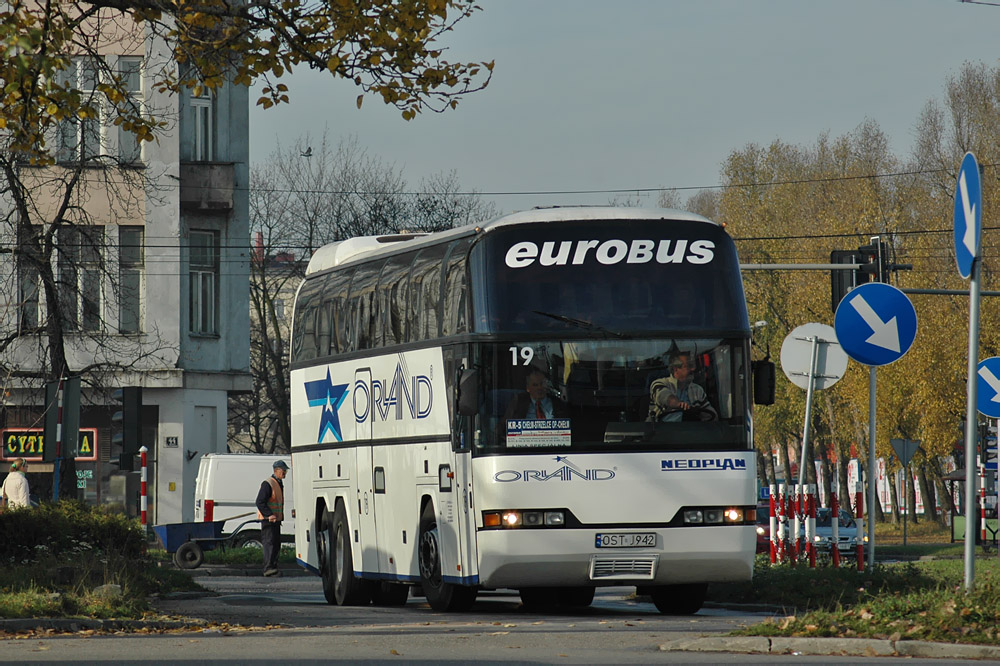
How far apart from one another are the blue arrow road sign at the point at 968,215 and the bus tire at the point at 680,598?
5.60m

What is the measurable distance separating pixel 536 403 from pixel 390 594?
4903 mm

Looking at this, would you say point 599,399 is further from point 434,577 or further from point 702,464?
point 434,577

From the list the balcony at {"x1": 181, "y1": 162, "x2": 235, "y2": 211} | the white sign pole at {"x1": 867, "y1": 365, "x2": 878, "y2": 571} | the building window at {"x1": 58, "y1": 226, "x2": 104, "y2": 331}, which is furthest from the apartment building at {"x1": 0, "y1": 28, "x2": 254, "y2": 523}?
the white sign pole at {"x1": 867, "y1": 365, "x2": 878, "y2": 571}

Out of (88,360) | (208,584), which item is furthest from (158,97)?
(208,584)

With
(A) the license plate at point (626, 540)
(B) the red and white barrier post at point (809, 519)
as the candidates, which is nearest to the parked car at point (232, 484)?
(B) the red and white barrier post at point (809, 519)

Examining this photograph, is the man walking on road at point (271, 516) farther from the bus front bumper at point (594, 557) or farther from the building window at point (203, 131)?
the building window at point (203, 131)

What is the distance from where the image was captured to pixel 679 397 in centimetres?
1516

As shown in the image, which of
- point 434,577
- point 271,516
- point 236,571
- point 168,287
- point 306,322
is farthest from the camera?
point 168,287

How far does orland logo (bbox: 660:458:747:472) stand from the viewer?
1507 cm

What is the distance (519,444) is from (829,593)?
4.02 metres

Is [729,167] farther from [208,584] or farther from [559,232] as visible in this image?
[559,232]

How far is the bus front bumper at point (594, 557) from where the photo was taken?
1491 cm

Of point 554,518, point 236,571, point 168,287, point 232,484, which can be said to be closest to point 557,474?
point 554,518

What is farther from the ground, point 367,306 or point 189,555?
point 367,306
